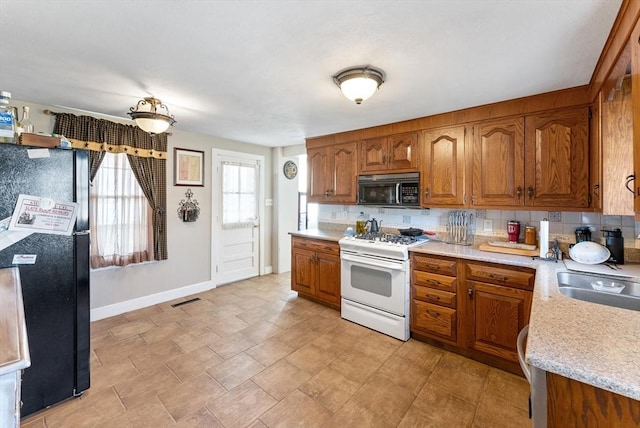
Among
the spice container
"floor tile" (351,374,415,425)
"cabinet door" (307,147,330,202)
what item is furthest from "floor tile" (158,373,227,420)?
the spice container

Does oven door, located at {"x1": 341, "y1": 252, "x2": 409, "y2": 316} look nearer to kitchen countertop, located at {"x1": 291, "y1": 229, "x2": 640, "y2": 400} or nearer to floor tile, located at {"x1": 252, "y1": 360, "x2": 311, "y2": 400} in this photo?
floor tile, located at {"x1": 252, "y1": 360, "x2": 311, "y2": 400}

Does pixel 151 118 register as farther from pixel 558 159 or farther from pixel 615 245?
pixel 615 245

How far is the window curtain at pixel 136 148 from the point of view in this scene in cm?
292

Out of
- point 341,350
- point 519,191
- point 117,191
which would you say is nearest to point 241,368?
point 341,350

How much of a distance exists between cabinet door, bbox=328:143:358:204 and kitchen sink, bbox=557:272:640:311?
2.21 m

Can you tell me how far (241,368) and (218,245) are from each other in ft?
7.64

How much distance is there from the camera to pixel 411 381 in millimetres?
2170

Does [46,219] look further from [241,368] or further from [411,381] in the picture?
[411,381]

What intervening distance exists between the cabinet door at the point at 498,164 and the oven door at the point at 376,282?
3.25 ft

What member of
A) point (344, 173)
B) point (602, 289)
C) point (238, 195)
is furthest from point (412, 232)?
point (238, 195)

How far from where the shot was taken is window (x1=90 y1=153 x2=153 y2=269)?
310cm

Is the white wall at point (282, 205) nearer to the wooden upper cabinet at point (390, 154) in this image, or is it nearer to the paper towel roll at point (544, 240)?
the wooden upper cabinet at point (390, 154)

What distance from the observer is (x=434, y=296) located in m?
2.64

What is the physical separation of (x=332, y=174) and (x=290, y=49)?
2.21 m
